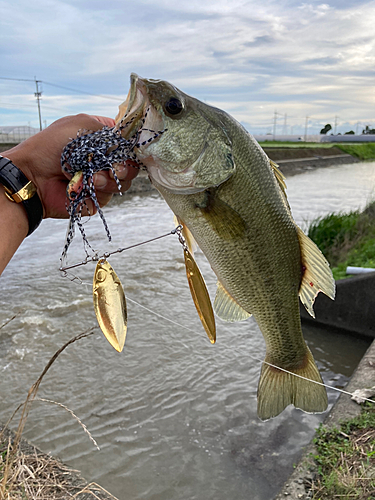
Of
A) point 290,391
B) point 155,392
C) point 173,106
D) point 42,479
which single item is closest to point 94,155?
point 173,106

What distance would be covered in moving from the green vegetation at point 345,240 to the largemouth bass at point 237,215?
6262 mm

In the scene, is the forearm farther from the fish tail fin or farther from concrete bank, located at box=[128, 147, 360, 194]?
concrete bank, located at box=[128, 147, 360, 194]

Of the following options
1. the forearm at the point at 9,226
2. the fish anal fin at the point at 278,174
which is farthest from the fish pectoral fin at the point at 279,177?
the forearm at the point at 9,226

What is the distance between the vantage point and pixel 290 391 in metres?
2.00

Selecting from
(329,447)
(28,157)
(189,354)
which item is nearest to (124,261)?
(189,354)

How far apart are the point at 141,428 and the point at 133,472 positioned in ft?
2.27

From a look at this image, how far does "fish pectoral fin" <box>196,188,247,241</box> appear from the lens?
1.67 meters

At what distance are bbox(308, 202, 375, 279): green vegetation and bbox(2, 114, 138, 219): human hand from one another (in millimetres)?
6734

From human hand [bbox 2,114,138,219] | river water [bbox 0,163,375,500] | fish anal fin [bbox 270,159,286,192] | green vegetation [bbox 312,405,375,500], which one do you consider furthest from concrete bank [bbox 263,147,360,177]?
human hand [bbox 2,114,138,219]

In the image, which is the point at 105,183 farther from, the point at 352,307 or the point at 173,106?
the point at 352,307

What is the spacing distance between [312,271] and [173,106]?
91 centimetres

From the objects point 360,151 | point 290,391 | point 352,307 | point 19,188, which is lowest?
point 360,151

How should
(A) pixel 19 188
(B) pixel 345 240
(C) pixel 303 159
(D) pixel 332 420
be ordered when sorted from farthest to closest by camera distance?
(C) pixel 303 159, (B) pixel 345 240, (D) pixel 332 420, (A) pixel 19 188

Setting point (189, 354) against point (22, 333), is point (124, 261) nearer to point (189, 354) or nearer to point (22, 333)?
point (22, 333)
